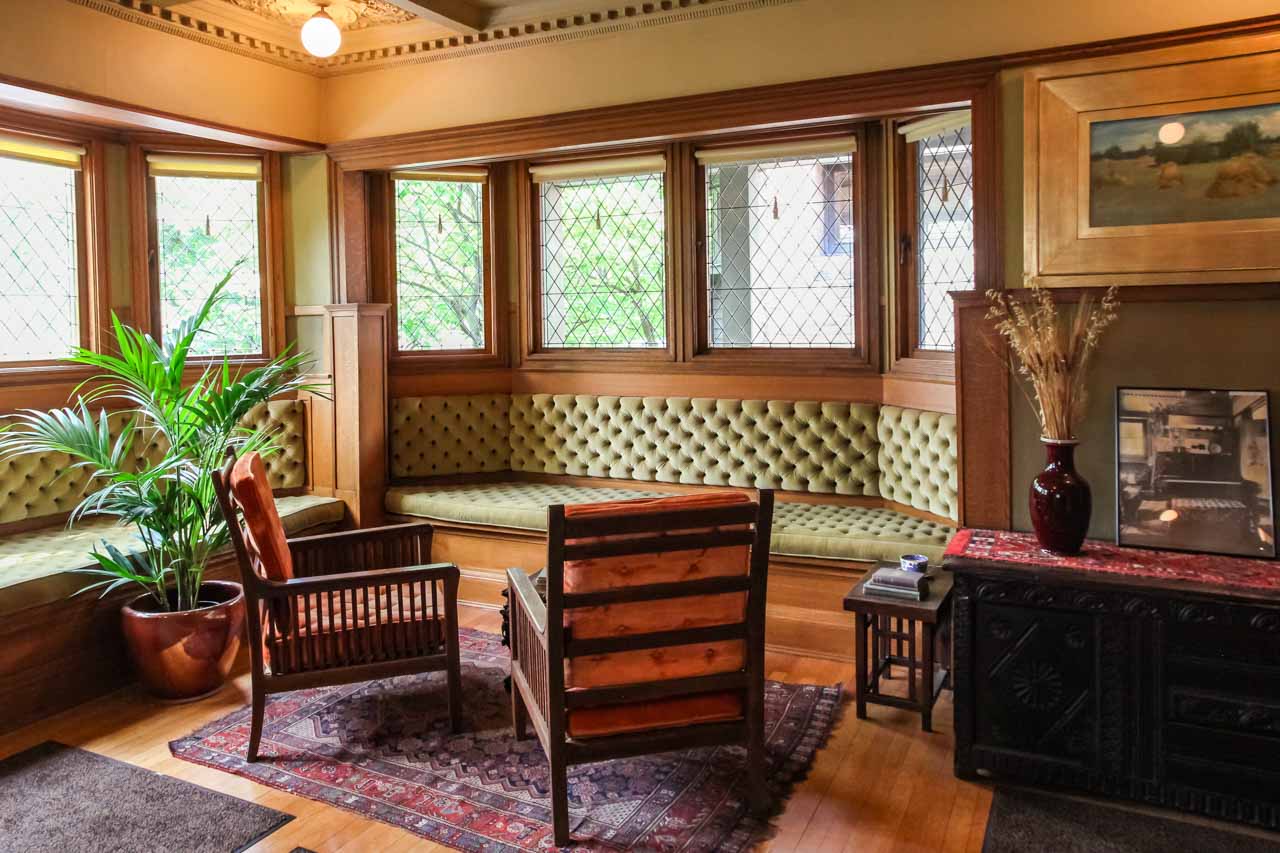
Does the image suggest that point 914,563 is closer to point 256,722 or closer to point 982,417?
point 982,417

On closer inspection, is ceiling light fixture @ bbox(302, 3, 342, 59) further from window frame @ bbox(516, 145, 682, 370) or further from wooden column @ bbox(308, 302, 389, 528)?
window frame @ bbox(516, 145, 682, 370)

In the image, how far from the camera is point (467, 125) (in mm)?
4988

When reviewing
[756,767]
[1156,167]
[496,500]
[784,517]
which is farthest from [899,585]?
[496,500]

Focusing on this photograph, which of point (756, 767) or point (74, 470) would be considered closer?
point (756, 767)

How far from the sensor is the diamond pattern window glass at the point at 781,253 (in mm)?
4867

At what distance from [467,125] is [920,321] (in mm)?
2548

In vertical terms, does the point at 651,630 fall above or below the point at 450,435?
below

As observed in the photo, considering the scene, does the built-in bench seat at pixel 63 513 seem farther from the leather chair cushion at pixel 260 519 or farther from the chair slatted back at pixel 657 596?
the chair slatted back at pixel 657 596

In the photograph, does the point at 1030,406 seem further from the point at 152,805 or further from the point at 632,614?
the point at 152,805

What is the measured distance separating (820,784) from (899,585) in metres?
0.79

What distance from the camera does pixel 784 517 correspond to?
4.54 metres

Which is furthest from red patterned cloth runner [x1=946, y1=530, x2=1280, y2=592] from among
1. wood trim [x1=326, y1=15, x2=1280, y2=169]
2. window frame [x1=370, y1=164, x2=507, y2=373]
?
window frame [x1=370, y1=164, x2=507, y2=373]

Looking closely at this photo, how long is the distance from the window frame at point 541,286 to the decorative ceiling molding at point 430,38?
755 millimetres

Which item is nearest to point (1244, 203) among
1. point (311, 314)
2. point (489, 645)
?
point (489, 645)
